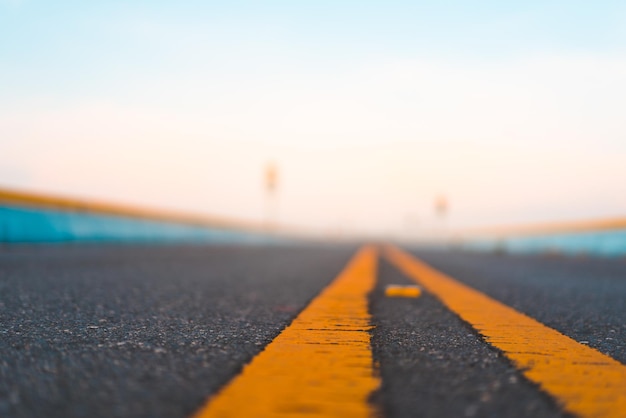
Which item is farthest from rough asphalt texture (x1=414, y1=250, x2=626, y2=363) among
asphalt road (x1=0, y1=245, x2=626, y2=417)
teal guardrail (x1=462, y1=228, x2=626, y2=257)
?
teal guardrail (x1=462, y1=228, x2=626, y2=257)

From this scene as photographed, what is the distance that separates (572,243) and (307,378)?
16015mm

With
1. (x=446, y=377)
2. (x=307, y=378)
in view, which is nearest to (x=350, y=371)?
(x=307, y=378)

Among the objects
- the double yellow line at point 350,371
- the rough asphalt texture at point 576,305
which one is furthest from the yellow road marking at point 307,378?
the rough asphalt texture at point 576,305

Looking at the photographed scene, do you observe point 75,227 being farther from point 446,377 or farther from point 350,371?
point 446,377

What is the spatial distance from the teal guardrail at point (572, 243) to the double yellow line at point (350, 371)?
12.2 metres

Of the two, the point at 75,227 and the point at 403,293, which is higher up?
the point at 75,227

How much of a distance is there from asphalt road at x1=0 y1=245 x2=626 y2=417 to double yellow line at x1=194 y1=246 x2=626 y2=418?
0.19 feet

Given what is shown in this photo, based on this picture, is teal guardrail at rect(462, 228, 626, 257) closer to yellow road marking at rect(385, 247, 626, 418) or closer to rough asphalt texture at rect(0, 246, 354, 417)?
rough asphalt texture at rect(0, 246, 354, 417)

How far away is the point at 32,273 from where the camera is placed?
5.68m

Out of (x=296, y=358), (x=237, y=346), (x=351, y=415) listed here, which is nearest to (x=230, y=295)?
(x=237, y=346)

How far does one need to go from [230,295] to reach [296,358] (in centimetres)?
230

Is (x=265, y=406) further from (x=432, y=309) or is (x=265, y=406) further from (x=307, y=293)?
(x=307, y=293)

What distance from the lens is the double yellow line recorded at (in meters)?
1.43

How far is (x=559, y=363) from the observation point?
1.97 m
